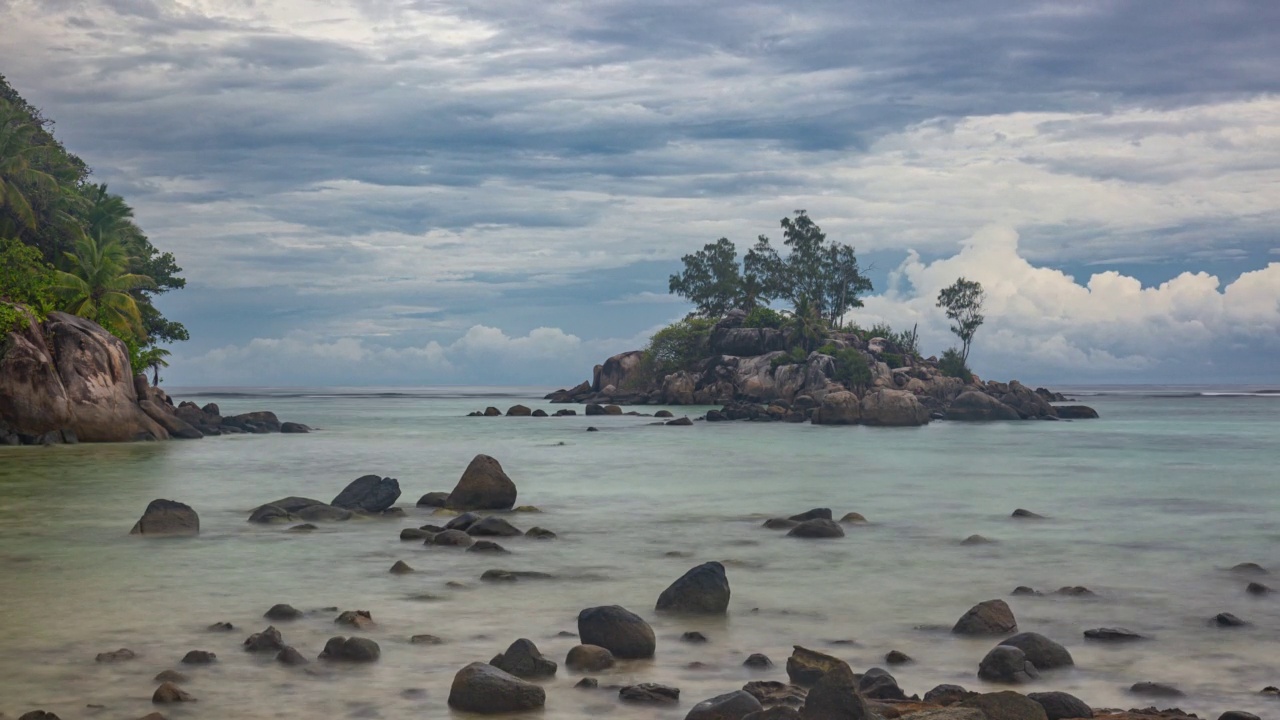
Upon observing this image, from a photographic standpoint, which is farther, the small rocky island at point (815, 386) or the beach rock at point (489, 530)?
the small rocky island at point (815, 386)

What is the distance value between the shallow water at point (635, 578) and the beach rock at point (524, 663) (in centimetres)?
23

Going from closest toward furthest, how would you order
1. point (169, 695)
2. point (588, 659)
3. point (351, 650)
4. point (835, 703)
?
1. point (835, 703)
2. point (169, 695)
3. point (588, 659)
4. point (351, 650)

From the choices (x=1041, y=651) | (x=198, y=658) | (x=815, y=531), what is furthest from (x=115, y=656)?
(x=815, y=531)

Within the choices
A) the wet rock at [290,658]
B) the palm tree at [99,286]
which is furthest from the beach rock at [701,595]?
the palm tree at [99,286]

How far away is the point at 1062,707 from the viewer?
7781 mm

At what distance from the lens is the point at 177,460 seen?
38.2m

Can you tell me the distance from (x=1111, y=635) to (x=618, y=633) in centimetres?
511

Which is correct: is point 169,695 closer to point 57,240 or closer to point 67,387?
point 67,387

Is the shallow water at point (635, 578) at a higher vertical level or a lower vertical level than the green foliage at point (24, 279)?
lower

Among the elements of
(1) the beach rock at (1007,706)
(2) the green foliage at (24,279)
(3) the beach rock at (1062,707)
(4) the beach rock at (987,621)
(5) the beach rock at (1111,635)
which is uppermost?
(2) the green foliage at (24,279)

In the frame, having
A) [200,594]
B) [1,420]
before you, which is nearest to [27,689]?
[200,594]

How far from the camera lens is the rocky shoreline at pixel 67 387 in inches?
1665

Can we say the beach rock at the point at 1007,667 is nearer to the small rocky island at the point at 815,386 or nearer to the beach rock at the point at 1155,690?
the beach rock at the point at 1155,690

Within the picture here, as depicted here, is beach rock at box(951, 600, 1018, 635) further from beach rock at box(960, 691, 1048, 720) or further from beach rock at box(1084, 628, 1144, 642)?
beach rock at box(960, 691, 1048, 720)
